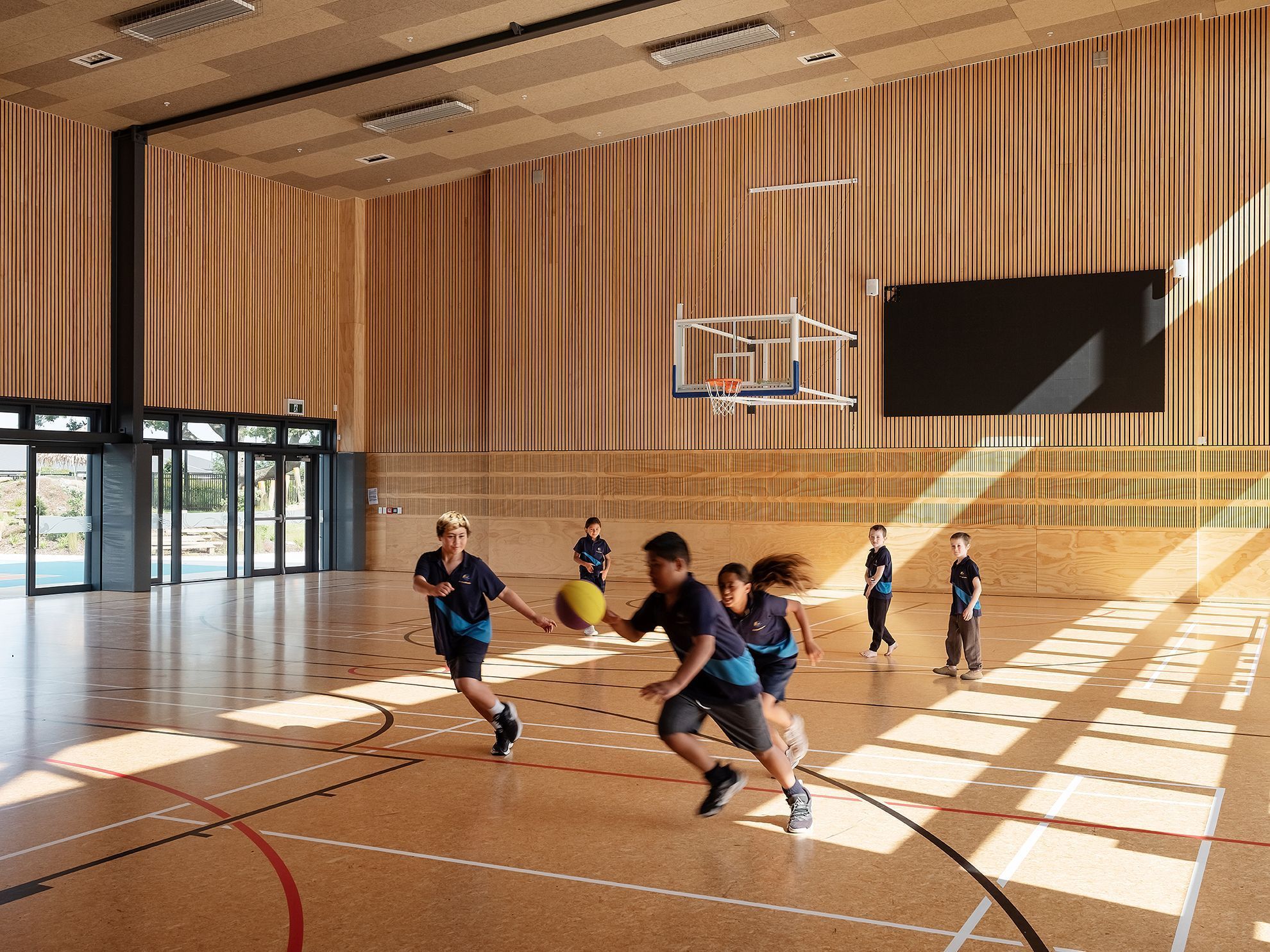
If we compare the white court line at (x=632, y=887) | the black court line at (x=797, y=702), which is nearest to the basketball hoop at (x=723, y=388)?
the black court line at (x=797, y=702)

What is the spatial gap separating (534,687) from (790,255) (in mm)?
13403

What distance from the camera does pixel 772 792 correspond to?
6.56 m

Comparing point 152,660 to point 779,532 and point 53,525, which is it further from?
point 779,532

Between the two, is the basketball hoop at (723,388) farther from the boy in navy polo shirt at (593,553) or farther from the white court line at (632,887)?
the white court line at (632,887)

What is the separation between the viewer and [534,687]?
400 inches

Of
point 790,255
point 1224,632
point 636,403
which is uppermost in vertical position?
point 790,255

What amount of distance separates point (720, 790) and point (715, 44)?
14.4 meters

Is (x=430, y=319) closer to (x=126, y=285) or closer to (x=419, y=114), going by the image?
(x=419, y=114)

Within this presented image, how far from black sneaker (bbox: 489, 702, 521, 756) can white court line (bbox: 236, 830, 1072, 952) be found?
193 cm

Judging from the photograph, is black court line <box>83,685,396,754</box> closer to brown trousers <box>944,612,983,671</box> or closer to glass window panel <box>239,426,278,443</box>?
brown trousers <box>944,612,983,671</box>

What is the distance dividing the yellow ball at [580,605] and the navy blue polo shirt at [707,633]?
401 millimetres

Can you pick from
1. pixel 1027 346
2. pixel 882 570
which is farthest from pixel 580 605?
pixel 1027 346

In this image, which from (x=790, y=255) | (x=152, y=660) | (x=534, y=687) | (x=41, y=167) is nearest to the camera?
(x=534, y=687)

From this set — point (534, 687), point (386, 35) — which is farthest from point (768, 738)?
point (386, 35)
